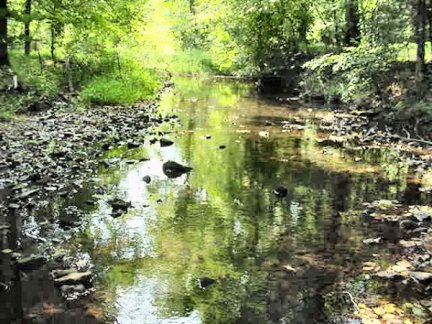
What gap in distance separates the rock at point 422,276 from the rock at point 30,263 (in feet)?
Answer: 13.2

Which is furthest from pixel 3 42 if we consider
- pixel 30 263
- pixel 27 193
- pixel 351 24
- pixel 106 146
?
pixel 351 24

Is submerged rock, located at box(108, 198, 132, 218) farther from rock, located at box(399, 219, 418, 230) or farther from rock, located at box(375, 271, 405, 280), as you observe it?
rock, located at box(399, 219, 418, 230)

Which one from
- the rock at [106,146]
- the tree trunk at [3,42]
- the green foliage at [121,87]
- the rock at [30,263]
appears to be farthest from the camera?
the green foliage at [121,87]

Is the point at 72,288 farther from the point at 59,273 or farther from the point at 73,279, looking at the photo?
the point at 59,273

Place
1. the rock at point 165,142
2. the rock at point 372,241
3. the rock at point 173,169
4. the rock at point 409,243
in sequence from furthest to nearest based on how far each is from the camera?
the rock at point 165,142 < the rock at point 173,169 < the rock at point 372,241 < the rock at point 409,243

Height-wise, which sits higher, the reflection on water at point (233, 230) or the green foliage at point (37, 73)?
the green foliage at point (37, 73)

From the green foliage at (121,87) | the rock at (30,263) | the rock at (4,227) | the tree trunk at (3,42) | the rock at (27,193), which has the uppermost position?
the tree trunk at (3,42)

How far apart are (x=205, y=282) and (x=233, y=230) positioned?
71.2 inches

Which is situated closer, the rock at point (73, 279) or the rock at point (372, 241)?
the rock at point (73, 279)

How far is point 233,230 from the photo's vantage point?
7.48 m

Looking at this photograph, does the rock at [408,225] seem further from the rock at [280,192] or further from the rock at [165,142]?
the rock at [165,142]

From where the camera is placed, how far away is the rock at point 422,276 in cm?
577

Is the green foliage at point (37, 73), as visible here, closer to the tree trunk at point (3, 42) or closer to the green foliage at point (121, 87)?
the tree trunk at point (3, 42)

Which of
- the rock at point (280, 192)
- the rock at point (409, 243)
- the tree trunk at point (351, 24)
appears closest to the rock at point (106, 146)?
the rock at point (280, 192)
